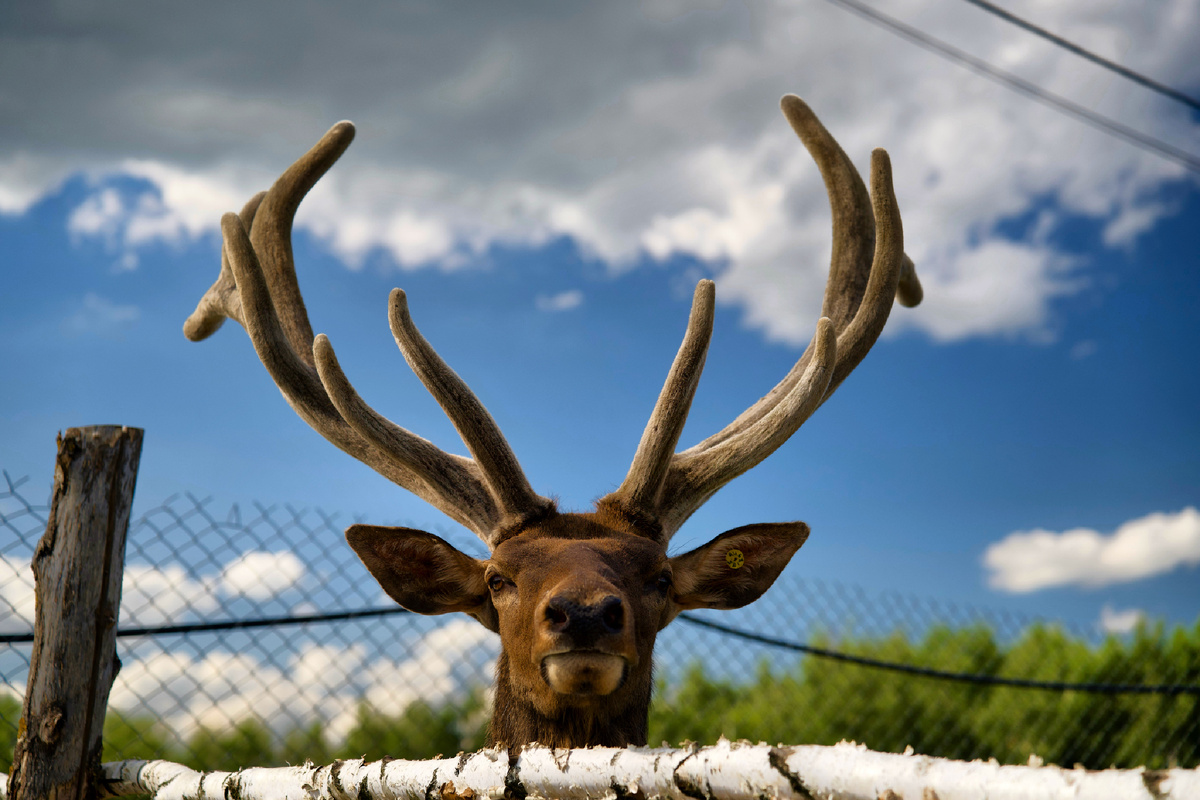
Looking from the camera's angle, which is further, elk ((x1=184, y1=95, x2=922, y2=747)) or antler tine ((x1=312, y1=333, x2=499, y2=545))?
antler tine ((x1=312, y1=333, x2=499, y2=545))

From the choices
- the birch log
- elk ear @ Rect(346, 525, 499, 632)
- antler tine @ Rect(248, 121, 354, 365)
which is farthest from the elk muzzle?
antler tine @ Rect(248, 121, 354, 365)

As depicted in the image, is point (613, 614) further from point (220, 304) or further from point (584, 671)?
point (220, 304)

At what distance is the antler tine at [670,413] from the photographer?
8.16 ft

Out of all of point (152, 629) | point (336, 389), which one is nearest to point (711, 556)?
point (336, 389)

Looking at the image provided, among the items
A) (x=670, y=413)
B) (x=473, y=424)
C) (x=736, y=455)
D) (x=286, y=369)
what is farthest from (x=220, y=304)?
(x=736, y=455)

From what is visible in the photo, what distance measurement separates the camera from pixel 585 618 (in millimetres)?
1806

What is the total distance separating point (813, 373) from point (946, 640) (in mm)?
13910

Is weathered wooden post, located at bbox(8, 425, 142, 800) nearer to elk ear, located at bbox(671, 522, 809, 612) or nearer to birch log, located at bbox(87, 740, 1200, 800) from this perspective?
birch log, located at bbox(87, 740, 1200, 800)

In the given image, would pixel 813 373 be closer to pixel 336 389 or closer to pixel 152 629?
pixel 336 389

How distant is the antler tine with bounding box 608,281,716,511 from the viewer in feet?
8.16

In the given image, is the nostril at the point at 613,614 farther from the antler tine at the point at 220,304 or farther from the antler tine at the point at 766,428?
the antler tine at the point at 220,304

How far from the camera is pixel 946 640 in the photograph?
14695 millimetres

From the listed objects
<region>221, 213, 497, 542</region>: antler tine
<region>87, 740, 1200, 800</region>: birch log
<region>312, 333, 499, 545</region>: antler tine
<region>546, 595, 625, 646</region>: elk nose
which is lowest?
<region>87, 740, 1200, 800</region>: birch log

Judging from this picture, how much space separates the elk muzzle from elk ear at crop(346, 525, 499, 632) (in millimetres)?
581
